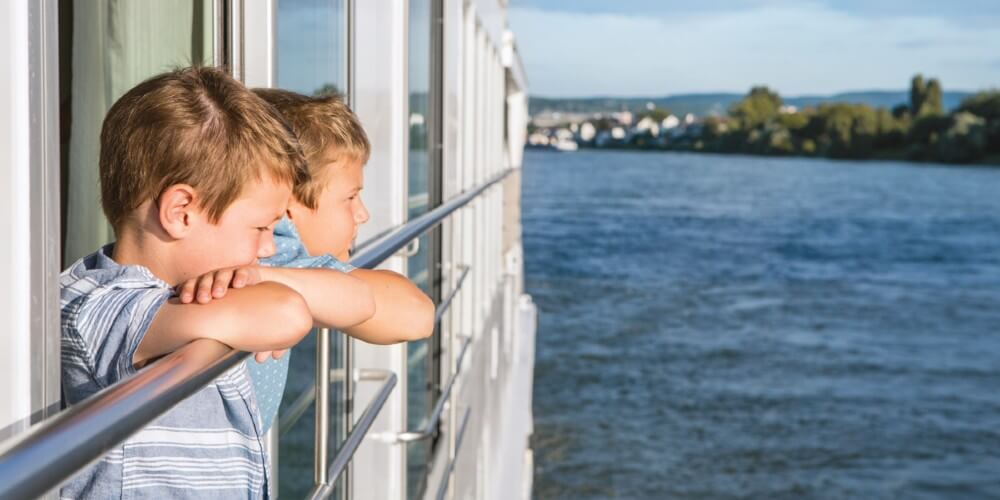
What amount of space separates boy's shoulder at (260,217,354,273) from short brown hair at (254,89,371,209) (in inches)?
2.2

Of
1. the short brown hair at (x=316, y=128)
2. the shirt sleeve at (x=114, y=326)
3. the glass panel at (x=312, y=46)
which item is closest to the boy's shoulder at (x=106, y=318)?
the shirt sleeve at (x=114, y=326)

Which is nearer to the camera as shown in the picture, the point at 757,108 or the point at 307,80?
the point at 307,80

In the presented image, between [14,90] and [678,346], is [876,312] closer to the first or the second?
[678,346]

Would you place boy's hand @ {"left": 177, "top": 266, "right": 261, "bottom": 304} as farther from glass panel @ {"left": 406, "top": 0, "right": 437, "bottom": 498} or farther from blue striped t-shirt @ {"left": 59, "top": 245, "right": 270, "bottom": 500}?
glass panel @ {"left": 406, "top": 0, "right": 437, "bottom": 498}

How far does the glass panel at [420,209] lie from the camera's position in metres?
2.95

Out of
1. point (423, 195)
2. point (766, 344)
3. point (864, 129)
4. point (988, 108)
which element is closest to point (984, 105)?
point (988, 108)

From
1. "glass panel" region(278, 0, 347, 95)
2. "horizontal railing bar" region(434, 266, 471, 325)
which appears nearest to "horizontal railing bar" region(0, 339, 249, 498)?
"glass panel" region(278, 0, 347, 95)

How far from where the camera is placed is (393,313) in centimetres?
127

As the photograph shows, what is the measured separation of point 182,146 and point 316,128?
1.46 feet

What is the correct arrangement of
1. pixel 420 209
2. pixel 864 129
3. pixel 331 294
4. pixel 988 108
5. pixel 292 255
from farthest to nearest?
pixel 864 129 → pixel 988 108 → pixel 420 209 → pixel 292 255 → pixel 331 294

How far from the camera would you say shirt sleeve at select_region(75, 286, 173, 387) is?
83cm

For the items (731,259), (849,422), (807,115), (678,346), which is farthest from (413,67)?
(807,115)

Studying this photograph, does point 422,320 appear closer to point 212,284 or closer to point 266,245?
point 266,245

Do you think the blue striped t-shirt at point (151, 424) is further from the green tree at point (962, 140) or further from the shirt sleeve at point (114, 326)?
the green tree at point (962, 140)
